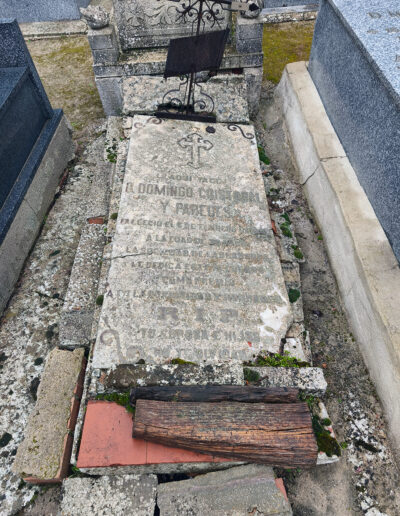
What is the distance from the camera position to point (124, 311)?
2770mm

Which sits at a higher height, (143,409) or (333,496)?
(143,409)

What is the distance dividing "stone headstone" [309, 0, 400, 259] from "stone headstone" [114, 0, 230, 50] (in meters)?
1.58

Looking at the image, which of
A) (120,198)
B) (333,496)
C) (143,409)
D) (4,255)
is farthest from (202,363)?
(4,255)

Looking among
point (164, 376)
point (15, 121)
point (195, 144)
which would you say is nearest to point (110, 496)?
point (164, 376)

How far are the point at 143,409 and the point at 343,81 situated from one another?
4150mm

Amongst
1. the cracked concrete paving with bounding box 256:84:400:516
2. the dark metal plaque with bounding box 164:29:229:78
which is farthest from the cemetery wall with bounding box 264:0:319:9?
the cracked concrete paving with bounding box 256:84:400:516

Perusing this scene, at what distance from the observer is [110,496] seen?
2.17m

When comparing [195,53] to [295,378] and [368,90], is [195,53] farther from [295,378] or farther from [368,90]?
[295,378]

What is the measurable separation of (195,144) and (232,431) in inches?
120

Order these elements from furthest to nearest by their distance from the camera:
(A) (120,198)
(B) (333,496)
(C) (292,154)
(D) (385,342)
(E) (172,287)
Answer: (C) (292,154) → (A) (120,198) → (E) (172,287) → (D) (385,342) → (B) (333,496)

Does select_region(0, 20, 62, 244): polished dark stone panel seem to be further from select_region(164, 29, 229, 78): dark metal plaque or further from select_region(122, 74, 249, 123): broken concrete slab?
select_region(164, 29, 229, 78): dark metal plaque

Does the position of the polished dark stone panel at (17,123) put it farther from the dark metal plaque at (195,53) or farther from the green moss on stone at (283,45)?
the green moss on stone at (283,45)

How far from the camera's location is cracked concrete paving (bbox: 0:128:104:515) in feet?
8.87

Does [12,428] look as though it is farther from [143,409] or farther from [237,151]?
[237,151]
